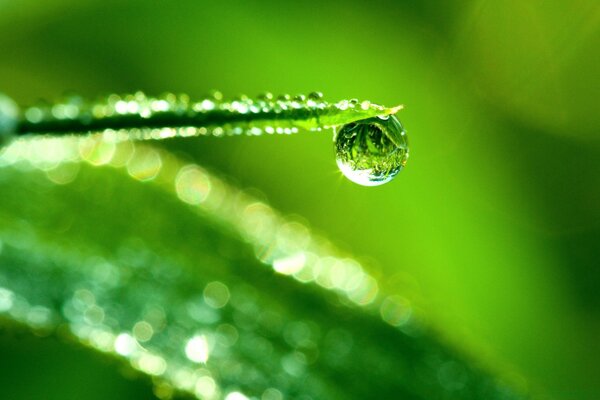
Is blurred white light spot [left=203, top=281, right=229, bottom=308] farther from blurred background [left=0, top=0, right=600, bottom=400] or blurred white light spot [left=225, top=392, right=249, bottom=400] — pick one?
blurred background [left=0, top=0, right=600, bottom=400]

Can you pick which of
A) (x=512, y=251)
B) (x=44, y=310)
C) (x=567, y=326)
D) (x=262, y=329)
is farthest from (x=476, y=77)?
(x=44, y=310)

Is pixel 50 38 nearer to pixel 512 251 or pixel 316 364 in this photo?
pixel 512 251

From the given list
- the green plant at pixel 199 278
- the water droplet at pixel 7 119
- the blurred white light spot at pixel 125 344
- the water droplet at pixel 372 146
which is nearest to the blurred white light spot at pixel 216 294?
the green plant at pixel 199 278

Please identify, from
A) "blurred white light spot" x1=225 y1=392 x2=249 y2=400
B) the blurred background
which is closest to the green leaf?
"blurred white light spot" x1=225 y1=392 x2=249 y2=400

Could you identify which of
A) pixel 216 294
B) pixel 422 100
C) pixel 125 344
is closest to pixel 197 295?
pixel 216 294

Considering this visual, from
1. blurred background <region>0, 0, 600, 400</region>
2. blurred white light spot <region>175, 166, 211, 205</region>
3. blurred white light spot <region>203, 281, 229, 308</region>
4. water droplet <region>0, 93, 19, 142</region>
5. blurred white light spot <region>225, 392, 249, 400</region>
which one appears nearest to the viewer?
water droplet <region>0, 93, 19, 142</region>

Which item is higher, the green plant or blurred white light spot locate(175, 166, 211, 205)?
blurred white light spot locate(175, 166, 211, 205)

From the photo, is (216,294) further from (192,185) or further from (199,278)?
(192,185)
